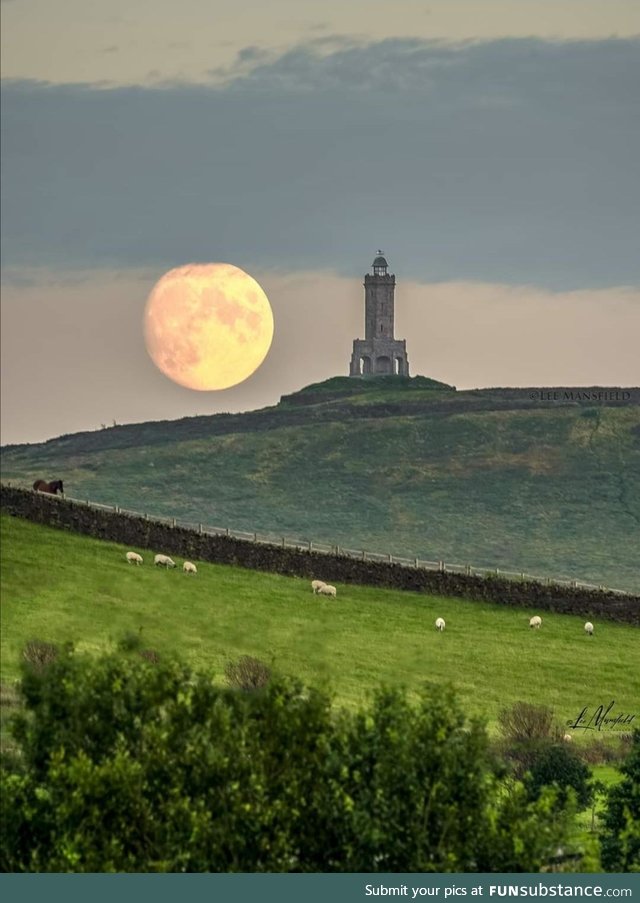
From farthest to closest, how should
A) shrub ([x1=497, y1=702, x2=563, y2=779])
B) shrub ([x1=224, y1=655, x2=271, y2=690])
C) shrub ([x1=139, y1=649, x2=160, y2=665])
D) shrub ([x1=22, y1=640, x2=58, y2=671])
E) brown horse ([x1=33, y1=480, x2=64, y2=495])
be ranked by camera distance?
1. brown horse ([x1=33, y1=480, x2=64, y2=495])
2. shrub ([x1=139, y1=649, x2=160, y2=665])
3. shrub ([x1=224, y1=655, x2=271, y2=690])
4. shrub ([x1=22, y1=640, x2=58, y2=671])
5. shrub ([x1=497, y1=702, x2=563, y2=779])

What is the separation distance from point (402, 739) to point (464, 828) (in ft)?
6.56

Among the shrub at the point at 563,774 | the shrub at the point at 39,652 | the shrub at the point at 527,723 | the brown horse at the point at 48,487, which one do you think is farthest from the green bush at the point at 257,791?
the brown horse at the point at 48,487

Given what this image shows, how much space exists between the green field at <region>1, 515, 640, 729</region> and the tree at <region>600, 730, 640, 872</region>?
20.4 m

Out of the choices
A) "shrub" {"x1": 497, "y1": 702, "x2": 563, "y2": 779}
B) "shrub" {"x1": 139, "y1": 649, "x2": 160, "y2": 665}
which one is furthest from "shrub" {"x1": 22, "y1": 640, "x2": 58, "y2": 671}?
"shrub" {"x1": 497, "y1": 702, "x2": 563, "y2": 779}

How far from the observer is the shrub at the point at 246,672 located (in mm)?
67125

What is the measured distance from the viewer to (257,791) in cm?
3581

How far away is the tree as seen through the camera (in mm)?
45844

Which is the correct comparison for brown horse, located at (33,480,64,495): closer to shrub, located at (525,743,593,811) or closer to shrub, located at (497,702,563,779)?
shrub, located at (497,702,563,779)

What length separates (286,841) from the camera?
35.8m

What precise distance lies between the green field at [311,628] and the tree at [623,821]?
67.0ft

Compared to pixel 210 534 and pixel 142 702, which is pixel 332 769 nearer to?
pixel 142 702

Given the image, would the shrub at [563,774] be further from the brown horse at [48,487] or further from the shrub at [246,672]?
the brown horse at [48,487]
